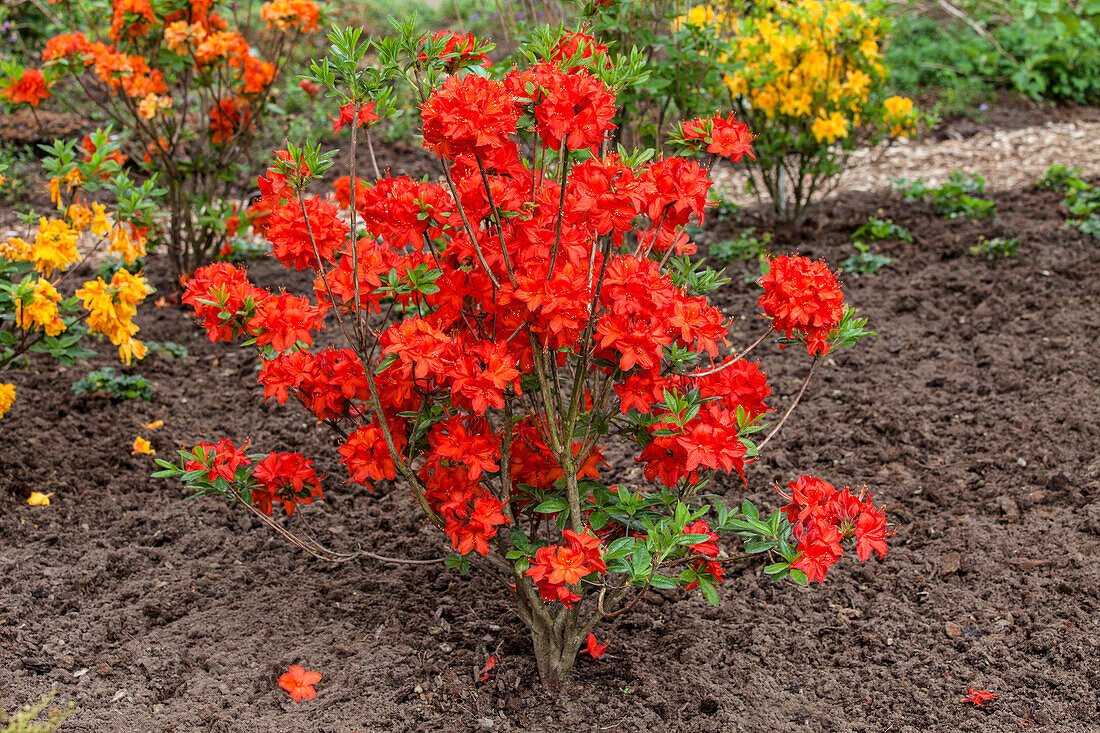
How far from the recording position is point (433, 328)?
73.1 inches

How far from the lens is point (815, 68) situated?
14.1 feet

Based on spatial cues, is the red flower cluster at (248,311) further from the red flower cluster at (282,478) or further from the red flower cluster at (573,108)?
the red flower cluster at (573,108)

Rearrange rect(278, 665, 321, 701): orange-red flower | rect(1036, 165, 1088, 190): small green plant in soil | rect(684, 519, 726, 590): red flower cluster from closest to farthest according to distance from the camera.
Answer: rect(684, 519, 726, 590): red flower cluster < rect(278, 665, 321, 701): orange-red flower < rect(1036, 165, 1088, 190): small green plant in soil

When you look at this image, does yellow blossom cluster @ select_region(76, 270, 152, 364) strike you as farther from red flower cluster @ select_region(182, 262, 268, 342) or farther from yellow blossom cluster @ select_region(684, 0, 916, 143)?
yellow blossom cluster @ select_region(684, 0, 916, 143)

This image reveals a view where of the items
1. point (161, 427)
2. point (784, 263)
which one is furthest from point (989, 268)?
point (161, 427)

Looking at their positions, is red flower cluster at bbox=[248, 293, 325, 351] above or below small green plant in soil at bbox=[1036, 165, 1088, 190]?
above

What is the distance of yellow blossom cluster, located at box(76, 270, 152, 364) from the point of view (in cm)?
271

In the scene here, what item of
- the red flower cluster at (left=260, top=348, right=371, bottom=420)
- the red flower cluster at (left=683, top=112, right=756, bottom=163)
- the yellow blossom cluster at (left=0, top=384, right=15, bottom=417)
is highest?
the red flower cluster at (left=683, top=112, right=756, bottom=163)

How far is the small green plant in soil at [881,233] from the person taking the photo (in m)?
4.56

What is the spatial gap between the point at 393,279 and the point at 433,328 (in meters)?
0.16

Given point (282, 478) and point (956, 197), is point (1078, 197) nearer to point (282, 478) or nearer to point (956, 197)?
point (956, 197)

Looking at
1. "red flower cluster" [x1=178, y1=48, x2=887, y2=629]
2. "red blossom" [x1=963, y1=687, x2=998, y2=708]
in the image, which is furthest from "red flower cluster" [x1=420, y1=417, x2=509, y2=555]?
"red blossom" [x1=963, y1=687, x2=998, y2=708]

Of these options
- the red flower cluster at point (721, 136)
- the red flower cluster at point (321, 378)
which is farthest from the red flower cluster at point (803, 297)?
the red flower cluster at point (321, 378)

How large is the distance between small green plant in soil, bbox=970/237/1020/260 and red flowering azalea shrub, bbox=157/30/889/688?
2.74 metres
